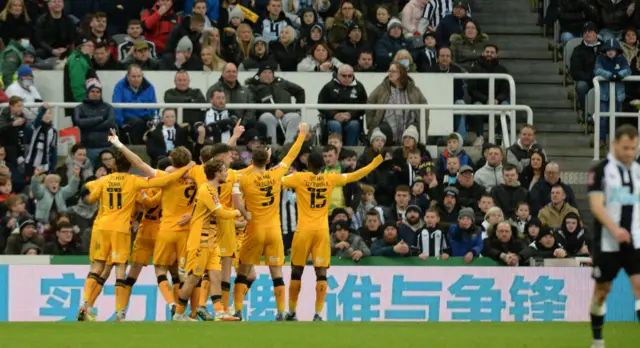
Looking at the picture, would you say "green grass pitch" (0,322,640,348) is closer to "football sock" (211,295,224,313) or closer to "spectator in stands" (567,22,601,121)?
"football sock" (211,295,224,313)

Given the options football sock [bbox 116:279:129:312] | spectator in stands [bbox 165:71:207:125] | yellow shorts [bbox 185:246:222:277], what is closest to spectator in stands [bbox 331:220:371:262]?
spectator in stands [bbox 165:71:207:125]

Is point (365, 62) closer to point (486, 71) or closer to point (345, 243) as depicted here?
point (486, 71)

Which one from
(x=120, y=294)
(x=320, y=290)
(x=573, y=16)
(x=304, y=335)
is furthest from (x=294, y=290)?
(x=573, y=16)

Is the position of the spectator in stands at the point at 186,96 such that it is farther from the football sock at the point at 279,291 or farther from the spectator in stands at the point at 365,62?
the football sock at the point at 279,291

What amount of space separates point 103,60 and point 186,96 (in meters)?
1.68

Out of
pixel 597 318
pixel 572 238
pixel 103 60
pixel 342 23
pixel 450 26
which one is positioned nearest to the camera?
pixel 597 318

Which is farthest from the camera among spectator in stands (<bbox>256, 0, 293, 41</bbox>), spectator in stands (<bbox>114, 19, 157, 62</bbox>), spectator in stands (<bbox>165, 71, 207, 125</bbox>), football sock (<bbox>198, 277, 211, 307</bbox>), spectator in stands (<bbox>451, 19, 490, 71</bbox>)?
spectator in stands (<bbox>451, 19, 490, 71</bbox>)

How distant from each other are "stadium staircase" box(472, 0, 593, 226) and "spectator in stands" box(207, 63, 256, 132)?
17.8 feet

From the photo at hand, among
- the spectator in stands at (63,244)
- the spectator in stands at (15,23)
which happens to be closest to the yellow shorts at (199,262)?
the spectator in stands at (63,244)

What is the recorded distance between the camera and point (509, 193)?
23.2 metres

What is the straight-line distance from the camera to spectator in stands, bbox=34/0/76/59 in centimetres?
2566

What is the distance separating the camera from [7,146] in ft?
76.6

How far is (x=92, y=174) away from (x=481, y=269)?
6157 millimetres

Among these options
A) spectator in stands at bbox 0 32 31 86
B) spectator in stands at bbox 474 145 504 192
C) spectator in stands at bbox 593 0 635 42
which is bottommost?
spectator in stands at bbox 474 145 504 192
